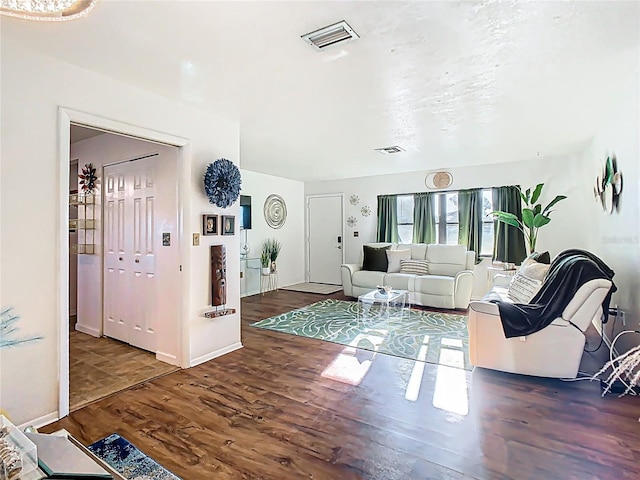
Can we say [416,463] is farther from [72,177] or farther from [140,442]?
[72,177]

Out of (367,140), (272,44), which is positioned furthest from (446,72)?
(367,140)

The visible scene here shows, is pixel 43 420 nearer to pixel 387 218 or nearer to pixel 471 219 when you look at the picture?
pixel 387 218

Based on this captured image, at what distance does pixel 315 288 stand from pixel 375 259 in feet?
5.22

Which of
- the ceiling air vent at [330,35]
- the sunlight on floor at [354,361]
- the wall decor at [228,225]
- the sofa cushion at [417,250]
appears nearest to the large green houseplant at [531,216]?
the sofa cushion at [417,250]

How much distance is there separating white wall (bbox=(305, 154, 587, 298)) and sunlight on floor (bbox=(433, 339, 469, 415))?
9.92 ft

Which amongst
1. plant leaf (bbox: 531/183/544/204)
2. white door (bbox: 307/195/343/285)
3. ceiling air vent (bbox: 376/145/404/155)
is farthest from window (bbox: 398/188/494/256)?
ceiling air vent (bbox: 376/145/404/155)

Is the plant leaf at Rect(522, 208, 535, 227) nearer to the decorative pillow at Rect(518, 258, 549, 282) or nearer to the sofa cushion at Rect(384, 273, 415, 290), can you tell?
the decorative pillow at Rect(518, 258, 549, 282)

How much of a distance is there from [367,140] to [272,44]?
2.45 metres

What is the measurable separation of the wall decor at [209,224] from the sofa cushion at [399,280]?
333cm

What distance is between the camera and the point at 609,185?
11.6 ft

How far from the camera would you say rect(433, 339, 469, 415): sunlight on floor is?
8.16 ft

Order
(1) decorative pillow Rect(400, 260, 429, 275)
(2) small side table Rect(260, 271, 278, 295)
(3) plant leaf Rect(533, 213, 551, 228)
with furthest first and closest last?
(2) small side table Rect(260, 271, 278, 295) → (1) decorative pillow Rect(400, 260, 429, 275) → (3) plant leaf Rect(533, 213, 551, 228)

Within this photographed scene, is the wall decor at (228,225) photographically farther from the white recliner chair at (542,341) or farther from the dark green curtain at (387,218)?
the dark green curtain at (387,218)

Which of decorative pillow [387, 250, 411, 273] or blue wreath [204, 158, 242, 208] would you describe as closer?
blue wreath [204, 158, 242, 208]
